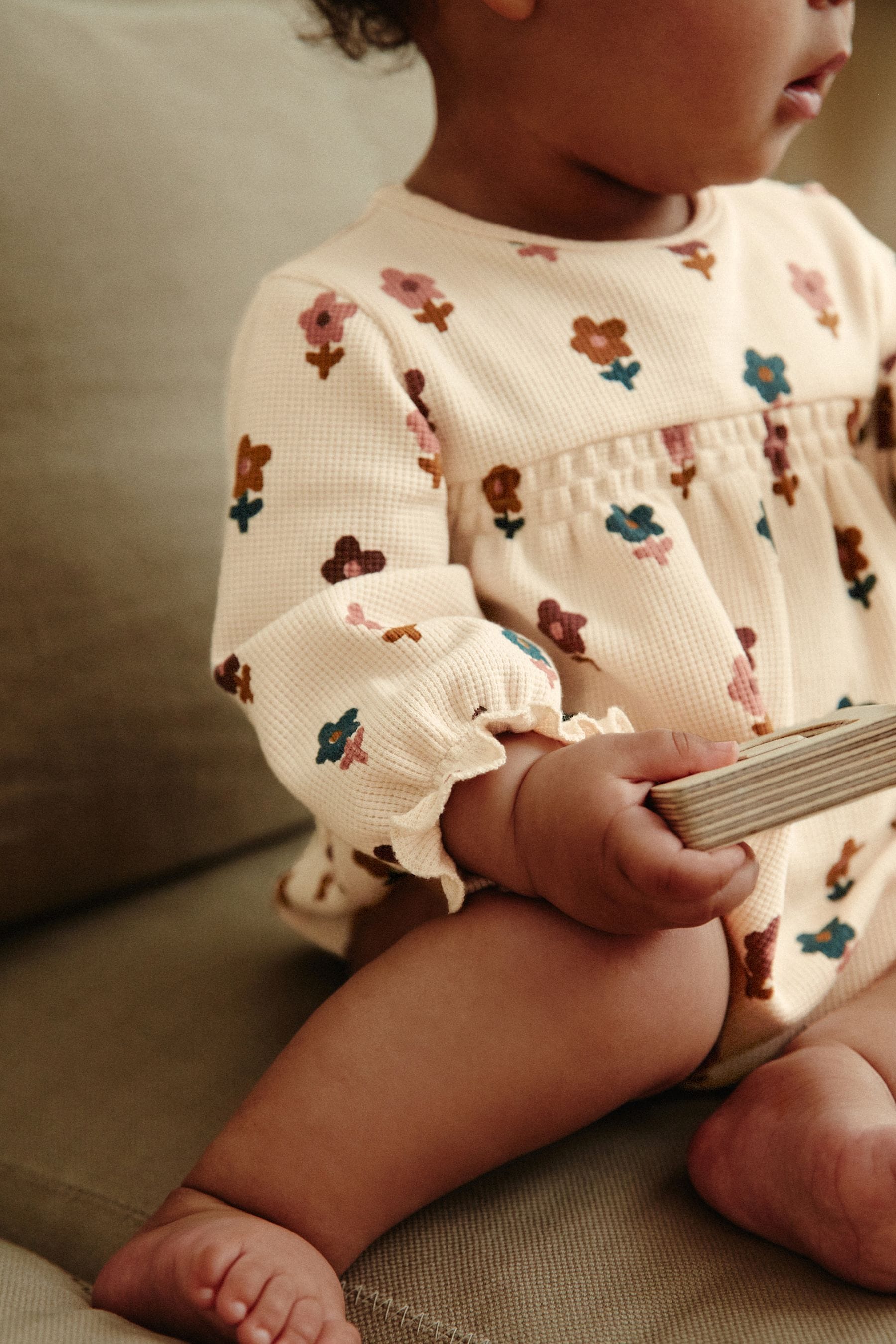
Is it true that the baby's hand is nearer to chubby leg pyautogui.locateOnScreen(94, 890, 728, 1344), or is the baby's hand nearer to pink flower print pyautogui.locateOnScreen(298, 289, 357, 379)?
chubby leg pyautogui.locateOnScreen(94, 890, 728, 1344)

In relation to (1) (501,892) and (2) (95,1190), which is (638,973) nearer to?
(1) (501,892)

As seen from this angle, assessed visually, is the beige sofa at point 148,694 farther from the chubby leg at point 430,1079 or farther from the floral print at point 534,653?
the floral print at point 534,653

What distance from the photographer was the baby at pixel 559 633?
1.53ft

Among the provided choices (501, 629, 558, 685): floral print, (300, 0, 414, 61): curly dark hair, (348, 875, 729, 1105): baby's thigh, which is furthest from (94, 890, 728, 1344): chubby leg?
(300, 0, 414, 61): curly dark hair

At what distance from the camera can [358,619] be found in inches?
21.5

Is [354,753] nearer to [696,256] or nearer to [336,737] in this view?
[336,737]

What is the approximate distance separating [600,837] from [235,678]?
219mm

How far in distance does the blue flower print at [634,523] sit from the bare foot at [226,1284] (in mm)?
346

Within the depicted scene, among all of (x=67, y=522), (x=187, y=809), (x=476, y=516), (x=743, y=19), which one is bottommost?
(x=187, y=809)

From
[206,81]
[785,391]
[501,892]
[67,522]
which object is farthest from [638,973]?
[206,81]

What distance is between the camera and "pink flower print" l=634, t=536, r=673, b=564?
0.59 meters

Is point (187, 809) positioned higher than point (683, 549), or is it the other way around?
point (683, 549)

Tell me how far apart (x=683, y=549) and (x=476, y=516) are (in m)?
0.11

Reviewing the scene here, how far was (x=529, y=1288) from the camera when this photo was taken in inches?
17.5
